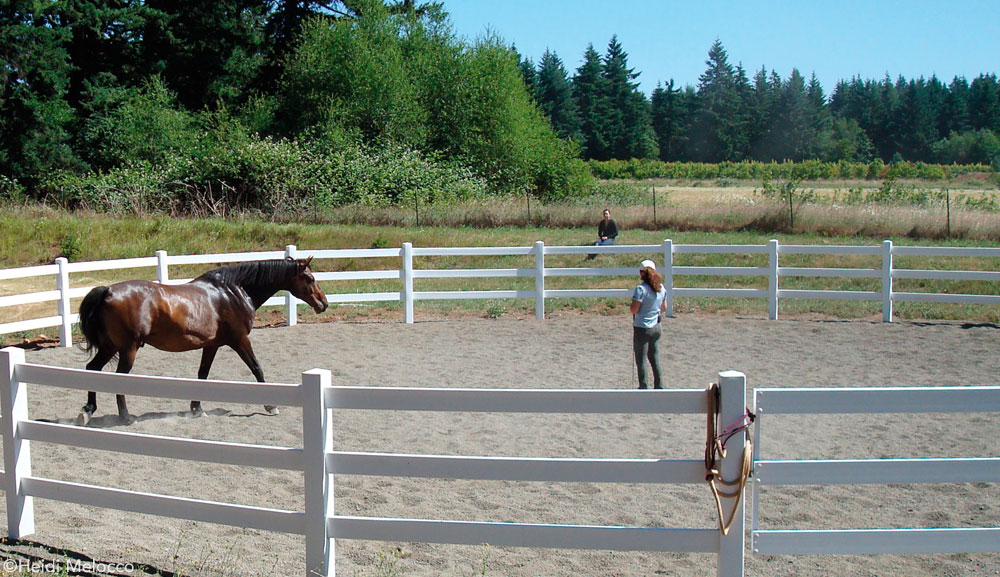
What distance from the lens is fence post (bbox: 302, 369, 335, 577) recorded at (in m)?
4.14

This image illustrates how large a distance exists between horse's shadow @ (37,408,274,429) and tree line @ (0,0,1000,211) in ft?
63.1

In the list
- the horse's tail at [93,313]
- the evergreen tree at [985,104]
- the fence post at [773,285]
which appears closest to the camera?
the horse's tail at [93,313]

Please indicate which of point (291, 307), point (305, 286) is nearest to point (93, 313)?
point (305, 286)

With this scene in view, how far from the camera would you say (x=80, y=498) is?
189 inches

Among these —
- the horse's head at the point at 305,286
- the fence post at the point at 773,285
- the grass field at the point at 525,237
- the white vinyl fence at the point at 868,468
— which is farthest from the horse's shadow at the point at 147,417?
the fence post at the point at 773,285

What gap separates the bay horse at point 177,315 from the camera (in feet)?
27.0

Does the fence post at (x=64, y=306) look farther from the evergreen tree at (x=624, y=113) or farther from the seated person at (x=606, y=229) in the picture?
the evergreen tree at (x=624, y=113)

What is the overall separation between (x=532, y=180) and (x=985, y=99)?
102m

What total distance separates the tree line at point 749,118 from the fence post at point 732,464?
87759 millimetres

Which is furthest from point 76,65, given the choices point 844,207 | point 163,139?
point 844,207

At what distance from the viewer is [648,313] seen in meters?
9.38

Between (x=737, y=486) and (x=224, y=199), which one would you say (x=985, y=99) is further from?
(x=737, y=486)

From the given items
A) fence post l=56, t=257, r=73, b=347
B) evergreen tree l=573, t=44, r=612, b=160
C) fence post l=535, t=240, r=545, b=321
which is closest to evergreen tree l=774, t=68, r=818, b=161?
evergreen tree l=573, t=44, r=612, b=160

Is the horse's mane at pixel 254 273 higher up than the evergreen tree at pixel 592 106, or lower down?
lower down
